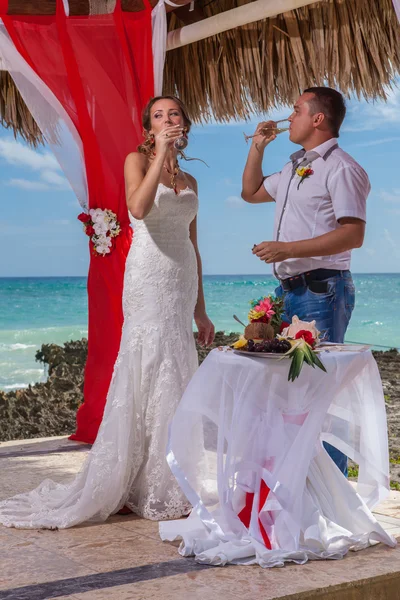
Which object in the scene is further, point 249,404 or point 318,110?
Result: point 318,110

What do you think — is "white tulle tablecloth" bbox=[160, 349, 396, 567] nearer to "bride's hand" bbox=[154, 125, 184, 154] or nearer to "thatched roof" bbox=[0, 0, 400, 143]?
"bride's hand" bbox=[154, 125, 184, 154]

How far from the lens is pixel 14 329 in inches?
1050

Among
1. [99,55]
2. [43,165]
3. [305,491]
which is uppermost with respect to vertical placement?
[43,165]

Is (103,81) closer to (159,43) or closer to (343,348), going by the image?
(159,43)

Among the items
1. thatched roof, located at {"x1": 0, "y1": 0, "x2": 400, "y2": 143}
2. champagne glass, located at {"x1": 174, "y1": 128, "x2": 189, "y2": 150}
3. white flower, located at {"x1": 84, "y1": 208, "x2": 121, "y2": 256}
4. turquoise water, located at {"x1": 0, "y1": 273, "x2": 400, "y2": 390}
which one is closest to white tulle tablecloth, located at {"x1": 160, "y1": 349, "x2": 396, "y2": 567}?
champagne glass, located at {"x1": 174, "y1": 128, "x2": 189, "y2": 150}

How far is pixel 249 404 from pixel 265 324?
30 cm

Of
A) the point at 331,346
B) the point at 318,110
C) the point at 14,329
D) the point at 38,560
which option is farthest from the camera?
the point at 14,329

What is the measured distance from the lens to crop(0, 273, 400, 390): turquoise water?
87.1ft

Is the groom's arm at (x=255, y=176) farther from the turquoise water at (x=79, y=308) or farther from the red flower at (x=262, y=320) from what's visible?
the turquoise water at (x=79, y=308)

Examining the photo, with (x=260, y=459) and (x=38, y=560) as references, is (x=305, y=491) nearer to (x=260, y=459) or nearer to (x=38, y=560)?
(x=260, y=459)

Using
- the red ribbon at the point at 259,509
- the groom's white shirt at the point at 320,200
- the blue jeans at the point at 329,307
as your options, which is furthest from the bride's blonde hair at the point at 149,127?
the red ribbon at the point at 259,509

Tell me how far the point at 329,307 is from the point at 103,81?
2.01 metres

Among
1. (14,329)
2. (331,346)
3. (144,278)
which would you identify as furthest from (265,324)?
(14,329)

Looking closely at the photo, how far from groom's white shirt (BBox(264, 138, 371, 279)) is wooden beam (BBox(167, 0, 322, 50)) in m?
1.17
